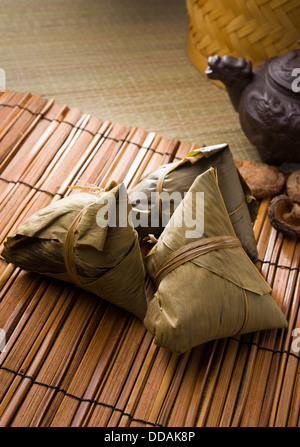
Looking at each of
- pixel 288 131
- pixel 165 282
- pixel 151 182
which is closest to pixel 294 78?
pixel 288 131

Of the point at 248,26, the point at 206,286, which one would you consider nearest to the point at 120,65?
the point at 248,26

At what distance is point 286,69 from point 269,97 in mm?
102

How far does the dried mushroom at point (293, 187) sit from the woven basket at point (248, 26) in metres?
0.60

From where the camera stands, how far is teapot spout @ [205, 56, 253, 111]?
5.46 ft

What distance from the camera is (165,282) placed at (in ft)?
4.06

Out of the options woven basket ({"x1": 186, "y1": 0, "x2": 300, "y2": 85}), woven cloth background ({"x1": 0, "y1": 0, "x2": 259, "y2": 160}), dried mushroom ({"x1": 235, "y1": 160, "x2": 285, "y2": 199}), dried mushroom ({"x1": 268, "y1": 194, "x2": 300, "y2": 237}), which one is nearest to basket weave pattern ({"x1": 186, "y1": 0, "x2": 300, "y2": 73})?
woven basket ({"x1": 186, "y1": 0, "x2": 300, "y2": 85})

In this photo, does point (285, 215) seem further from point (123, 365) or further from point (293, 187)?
point (123, 365)

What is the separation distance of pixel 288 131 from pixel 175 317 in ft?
2.69

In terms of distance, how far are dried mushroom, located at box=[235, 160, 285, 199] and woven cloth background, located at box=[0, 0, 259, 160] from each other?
0.66 feet

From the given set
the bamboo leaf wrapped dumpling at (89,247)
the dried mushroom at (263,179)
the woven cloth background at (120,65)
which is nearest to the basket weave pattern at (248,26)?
the woven cloth background at (120,65)

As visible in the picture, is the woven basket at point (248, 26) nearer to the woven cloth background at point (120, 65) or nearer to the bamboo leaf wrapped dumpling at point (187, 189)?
the woven cloth background at point (120, 65)

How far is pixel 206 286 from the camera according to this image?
1210mm

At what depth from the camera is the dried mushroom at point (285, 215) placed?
61.1 inches

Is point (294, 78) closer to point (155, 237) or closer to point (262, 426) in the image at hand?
point (155, 237)
